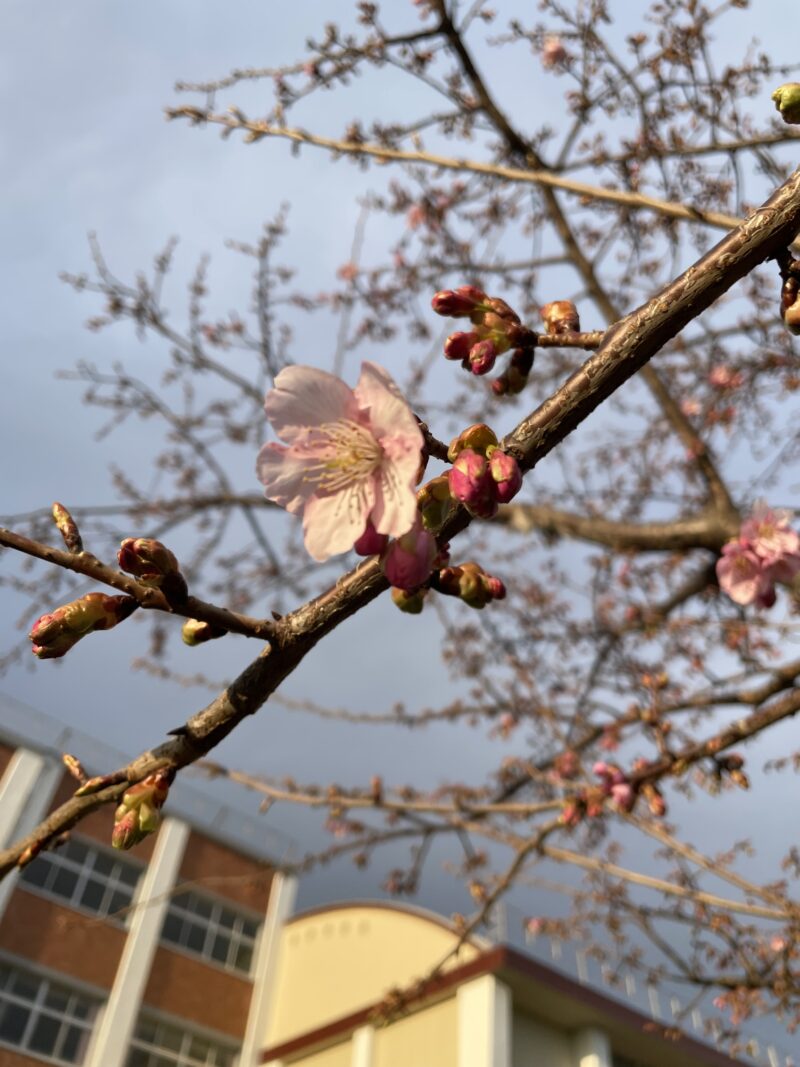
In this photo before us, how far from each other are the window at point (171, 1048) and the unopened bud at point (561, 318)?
15.4 metres

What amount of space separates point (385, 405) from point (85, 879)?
15.4 m

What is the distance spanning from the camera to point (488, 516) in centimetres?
89

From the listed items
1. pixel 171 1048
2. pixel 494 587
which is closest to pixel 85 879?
pixel 171 1048

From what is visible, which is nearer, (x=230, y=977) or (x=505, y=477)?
(x=505, y=477)

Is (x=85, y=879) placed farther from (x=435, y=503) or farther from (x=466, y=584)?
(x=435, y=503)

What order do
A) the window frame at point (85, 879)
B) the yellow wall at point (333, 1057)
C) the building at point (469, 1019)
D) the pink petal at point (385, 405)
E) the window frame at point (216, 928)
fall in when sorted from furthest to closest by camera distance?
the window frame at point (216, 928)
the window frame at point (85, 879)
the yellow wall at point (333, 1057)
the building at point (469, 1019)
the pink petal at point (385, 405)

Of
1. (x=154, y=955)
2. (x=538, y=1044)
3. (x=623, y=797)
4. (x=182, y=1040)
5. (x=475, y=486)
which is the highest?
(x=154, y=955)

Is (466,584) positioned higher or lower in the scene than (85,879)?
lower

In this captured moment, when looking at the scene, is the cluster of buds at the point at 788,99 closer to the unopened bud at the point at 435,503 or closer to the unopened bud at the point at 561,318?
the unopened bud at the point at 561,318

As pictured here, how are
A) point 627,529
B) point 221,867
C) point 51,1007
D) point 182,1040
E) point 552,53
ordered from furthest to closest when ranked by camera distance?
point 221,867
point 182,1040
point 51,1007
point 627,529
point 552,53

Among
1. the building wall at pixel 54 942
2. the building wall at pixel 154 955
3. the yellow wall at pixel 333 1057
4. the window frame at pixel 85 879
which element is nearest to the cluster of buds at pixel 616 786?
the building wall at pixel 154 955

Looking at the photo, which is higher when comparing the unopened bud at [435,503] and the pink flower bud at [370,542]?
the unopened bud at [435,503]

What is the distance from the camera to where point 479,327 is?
1230 mm

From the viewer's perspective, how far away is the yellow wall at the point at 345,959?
11883mm
